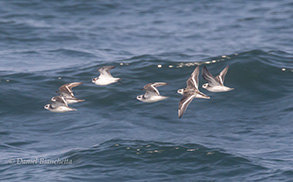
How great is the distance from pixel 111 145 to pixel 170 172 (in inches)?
109

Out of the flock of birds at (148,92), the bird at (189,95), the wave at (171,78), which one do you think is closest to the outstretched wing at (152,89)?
the flock of birds at (148,92)

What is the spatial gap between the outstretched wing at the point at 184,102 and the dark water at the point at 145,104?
1995 millimetres

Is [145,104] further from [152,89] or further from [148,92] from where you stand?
[152,89]

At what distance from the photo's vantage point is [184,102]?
1719 cm

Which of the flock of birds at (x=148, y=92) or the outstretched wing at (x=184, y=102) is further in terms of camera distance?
the flock of birds at (x=148, y=92)

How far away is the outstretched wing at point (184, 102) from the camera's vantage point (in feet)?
54.8

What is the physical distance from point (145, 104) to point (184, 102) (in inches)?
237

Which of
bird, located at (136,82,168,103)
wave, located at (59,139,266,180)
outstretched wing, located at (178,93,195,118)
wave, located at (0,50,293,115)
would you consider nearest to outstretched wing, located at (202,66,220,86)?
outstretched wing, located at (178,93,195,118)

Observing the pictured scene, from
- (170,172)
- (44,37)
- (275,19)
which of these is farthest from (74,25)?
(170,172)

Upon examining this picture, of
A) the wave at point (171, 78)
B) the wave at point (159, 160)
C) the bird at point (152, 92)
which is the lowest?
the wave at point (159, 160)

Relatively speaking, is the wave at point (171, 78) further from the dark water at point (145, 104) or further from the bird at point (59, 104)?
the bird at point (59, 104)

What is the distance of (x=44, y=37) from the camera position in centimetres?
3406

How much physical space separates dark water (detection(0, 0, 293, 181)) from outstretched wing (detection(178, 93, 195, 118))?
2.00 m

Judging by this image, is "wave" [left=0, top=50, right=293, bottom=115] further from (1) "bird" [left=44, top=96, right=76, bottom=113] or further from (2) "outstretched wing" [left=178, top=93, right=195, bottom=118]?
(2) "outstretched wing" [left=178, top=93, right=195, bottom=118]
